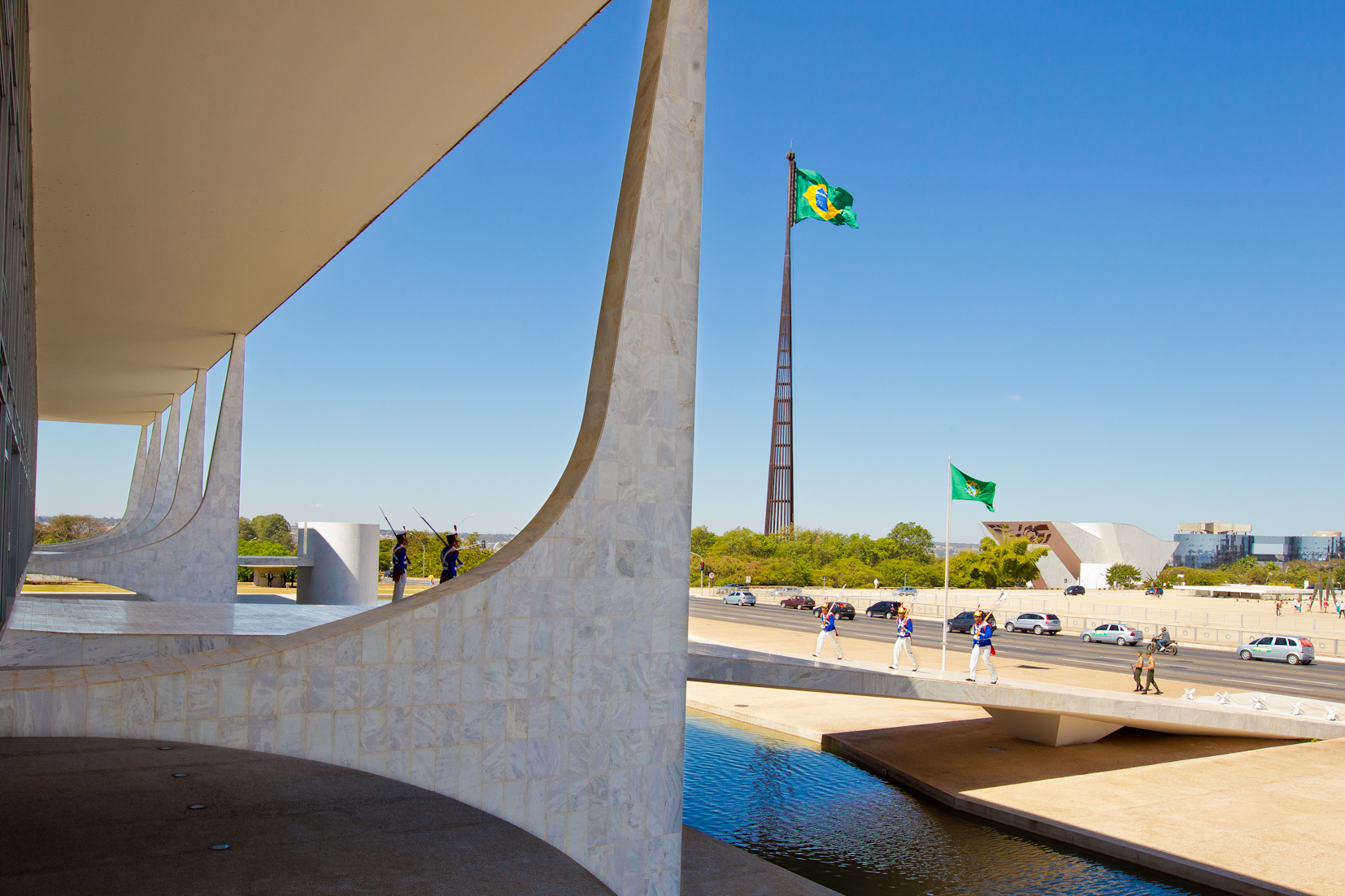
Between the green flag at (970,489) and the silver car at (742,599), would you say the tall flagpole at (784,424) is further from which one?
the green flag at (970,489)

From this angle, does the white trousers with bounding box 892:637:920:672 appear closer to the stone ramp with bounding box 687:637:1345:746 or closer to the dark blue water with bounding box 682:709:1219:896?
the stone ramp with bounding box 687:637:1345:746

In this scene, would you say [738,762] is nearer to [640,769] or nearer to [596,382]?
[640,769]

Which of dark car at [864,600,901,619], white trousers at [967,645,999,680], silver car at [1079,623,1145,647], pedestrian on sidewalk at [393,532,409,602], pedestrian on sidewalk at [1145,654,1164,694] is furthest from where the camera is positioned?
dark car at [864,600,901,619]

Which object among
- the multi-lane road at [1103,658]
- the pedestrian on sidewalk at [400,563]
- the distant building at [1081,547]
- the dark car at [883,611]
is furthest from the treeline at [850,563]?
the pedestrian on sidewalk at [400,563]

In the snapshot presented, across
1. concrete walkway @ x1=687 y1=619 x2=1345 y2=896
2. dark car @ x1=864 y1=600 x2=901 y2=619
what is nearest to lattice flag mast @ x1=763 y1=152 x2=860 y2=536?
dark car @ x1=864 y1=600 x2=901 y2=619

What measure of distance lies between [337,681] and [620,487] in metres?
2.77

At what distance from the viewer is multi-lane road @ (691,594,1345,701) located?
24516mm

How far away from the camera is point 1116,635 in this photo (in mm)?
36094

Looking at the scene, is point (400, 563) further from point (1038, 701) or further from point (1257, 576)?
point (1257, 576)

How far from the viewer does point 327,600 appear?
2080 cm

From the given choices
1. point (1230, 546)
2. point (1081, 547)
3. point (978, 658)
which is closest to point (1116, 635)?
point (978, 658)

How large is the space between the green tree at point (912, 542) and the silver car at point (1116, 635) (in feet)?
160

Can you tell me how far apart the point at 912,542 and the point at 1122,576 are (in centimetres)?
1974

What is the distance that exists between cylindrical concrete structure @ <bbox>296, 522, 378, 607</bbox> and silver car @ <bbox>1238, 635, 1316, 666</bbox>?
30.8 metres
